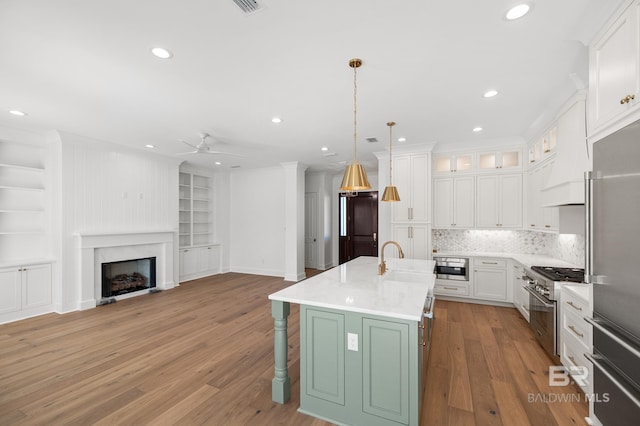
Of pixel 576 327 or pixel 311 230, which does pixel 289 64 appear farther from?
pixel 311 230

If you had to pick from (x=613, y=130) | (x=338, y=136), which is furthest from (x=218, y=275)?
(x=613, y=130)

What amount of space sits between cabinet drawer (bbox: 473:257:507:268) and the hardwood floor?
28.2 inches

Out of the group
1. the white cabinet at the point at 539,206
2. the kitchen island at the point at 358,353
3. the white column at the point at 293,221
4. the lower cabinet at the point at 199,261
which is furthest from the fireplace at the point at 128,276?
the white cabinet at the point at 539,206

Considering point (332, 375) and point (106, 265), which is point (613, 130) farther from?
point (106, 265)

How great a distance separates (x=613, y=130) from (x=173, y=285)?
277 inches

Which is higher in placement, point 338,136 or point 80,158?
point 338,136

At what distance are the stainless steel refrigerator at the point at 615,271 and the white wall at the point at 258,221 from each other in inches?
240

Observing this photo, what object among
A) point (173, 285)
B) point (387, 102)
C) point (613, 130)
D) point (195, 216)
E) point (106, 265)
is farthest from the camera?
point (195, 216)

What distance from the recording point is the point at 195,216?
24.0 ft

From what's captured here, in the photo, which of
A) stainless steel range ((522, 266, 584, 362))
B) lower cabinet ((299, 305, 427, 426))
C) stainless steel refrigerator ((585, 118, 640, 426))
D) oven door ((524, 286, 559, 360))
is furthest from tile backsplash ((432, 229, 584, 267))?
lower cabinet ((299, 305, 427, 426))

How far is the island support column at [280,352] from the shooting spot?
7.35 feet

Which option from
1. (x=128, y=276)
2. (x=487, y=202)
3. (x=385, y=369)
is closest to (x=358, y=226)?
(x=487, y=202)

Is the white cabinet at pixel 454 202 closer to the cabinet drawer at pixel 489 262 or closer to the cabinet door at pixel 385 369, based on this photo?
the cabinet drawer at pixel 489 262

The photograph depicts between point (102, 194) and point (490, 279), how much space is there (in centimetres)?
701
